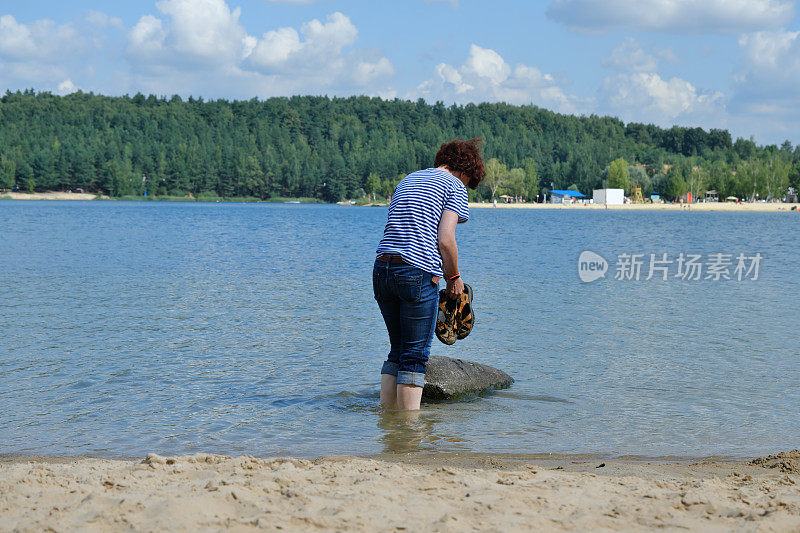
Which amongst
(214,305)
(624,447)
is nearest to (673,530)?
(624,447)

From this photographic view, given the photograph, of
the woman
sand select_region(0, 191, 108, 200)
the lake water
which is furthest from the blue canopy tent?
the woman

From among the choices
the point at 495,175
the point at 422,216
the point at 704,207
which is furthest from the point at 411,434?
the point at 495,175

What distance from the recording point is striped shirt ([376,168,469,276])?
6.45m

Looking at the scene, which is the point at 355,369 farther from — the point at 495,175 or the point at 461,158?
the point at 495,175

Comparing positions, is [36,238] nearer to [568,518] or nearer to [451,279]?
[451,279]

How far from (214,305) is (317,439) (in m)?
9.84

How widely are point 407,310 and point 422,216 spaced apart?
2.73 ft

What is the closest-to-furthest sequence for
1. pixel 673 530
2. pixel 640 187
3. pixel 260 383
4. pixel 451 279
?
pixel 673 530 < pixel 451 279 < pixel 260 383 < pixel 640 187

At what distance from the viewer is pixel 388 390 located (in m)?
7.48

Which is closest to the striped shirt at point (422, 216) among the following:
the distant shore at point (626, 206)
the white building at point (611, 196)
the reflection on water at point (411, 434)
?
the reflection on water at point (411, 434)

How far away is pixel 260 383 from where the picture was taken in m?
9.38

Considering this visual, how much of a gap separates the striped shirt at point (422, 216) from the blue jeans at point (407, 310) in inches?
4.6

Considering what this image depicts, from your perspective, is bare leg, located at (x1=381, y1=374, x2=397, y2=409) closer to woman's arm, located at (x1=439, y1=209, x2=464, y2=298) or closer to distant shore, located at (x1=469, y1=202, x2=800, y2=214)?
woman's arm, located at (x1=439, y1=209, x2=464, y2=298)

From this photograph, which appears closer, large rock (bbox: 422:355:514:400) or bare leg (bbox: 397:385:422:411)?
bare leg (bbox: 397:385:422:411)
